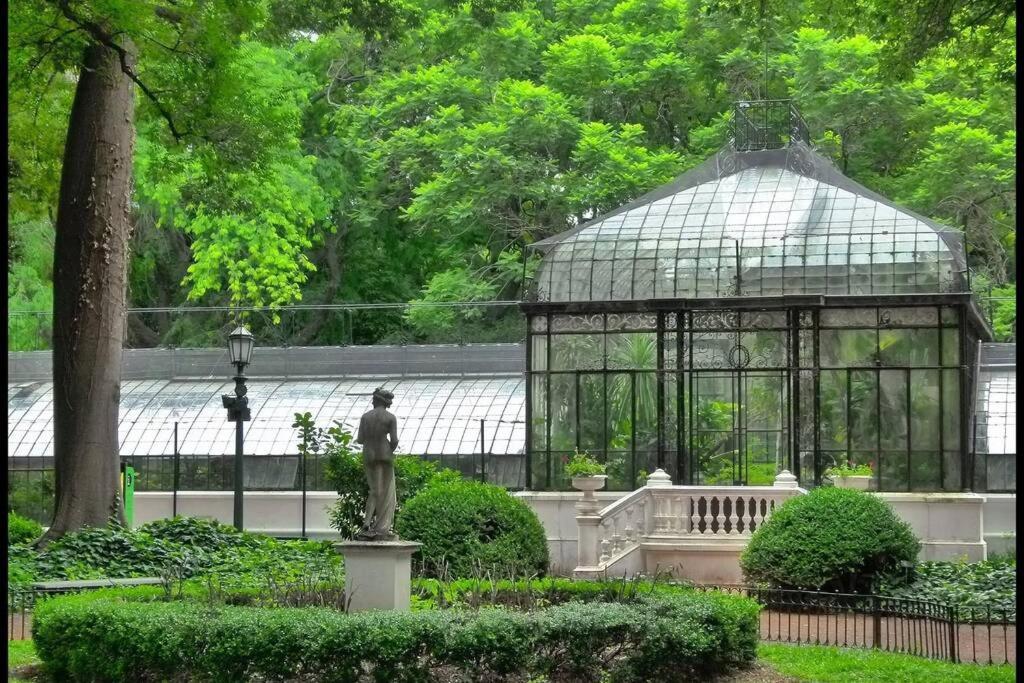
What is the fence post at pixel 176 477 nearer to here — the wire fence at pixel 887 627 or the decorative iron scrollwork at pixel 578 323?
the decorative iron scrollwork at pixel 578 323

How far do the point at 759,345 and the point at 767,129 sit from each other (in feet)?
17.6

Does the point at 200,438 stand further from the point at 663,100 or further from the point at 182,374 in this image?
the point at 663,100

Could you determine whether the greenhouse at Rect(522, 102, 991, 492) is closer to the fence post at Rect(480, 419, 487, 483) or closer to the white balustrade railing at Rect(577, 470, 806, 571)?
the white balustrade railing at Rect(577, 470, 806, 571)

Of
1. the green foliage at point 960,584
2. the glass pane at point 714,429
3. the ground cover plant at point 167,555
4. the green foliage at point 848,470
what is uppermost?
the glass pane at point 714,429

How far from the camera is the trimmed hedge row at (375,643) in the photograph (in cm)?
1230

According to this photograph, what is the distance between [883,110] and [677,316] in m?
13.9

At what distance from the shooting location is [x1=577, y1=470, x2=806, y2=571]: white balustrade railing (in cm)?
2284

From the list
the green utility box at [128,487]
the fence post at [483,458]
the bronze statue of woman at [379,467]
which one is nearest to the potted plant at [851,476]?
the fence post at [483,458]

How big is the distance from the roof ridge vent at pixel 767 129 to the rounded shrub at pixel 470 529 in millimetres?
11362

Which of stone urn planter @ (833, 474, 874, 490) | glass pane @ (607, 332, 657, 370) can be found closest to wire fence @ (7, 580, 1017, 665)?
stone urn planter @ (833, 474, 874, 490)

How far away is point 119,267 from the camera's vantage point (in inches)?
862

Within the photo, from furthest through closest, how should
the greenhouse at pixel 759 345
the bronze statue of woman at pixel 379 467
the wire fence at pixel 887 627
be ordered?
1. the greenhouse at pixel 759 345
2. the wire fence at pixel 887 627
3. the bronze statue of woman at pixel 379 467

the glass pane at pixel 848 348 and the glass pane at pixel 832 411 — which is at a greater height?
the glass pane at pixel 848 348

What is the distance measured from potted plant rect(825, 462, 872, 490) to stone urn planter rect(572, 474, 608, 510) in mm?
3515
